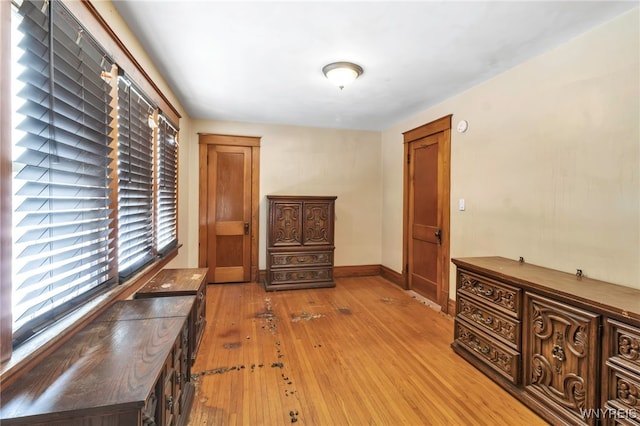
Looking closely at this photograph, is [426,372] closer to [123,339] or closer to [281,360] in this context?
[281,360]

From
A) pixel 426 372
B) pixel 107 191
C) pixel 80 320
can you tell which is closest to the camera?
pixel 80 320

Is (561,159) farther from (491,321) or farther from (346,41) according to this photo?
(346,41)

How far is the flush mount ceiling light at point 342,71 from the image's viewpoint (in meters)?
2.52

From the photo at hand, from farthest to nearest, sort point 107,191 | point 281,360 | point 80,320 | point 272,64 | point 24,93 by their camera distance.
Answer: point 272,64 → point 281,360 → point 107,191 → point 80,320 → point 24,93

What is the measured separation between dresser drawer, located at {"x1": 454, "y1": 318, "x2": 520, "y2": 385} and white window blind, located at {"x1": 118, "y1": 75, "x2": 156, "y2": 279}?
2.66 meters

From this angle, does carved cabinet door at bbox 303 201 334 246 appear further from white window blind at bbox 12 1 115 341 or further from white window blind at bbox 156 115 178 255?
white window blind at bbox 12 1 115 341

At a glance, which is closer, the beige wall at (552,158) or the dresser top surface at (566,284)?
the dresser top surface at (566,284)

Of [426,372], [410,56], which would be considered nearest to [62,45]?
[410,56]

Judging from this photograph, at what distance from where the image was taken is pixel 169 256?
314 centimetres

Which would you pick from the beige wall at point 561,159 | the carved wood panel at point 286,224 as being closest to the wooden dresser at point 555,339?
the beige wall at point 561,159

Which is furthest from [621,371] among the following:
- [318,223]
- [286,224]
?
[286,224]

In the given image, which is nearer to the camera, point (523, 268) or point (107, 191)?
point (107, 191)

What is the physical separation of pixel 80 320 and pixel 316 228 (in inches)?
126

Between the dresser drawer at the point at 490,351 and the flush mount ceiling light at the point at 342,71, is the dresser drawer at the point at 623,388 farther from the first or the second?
the flush mount ceiling light at the point at 342,71
